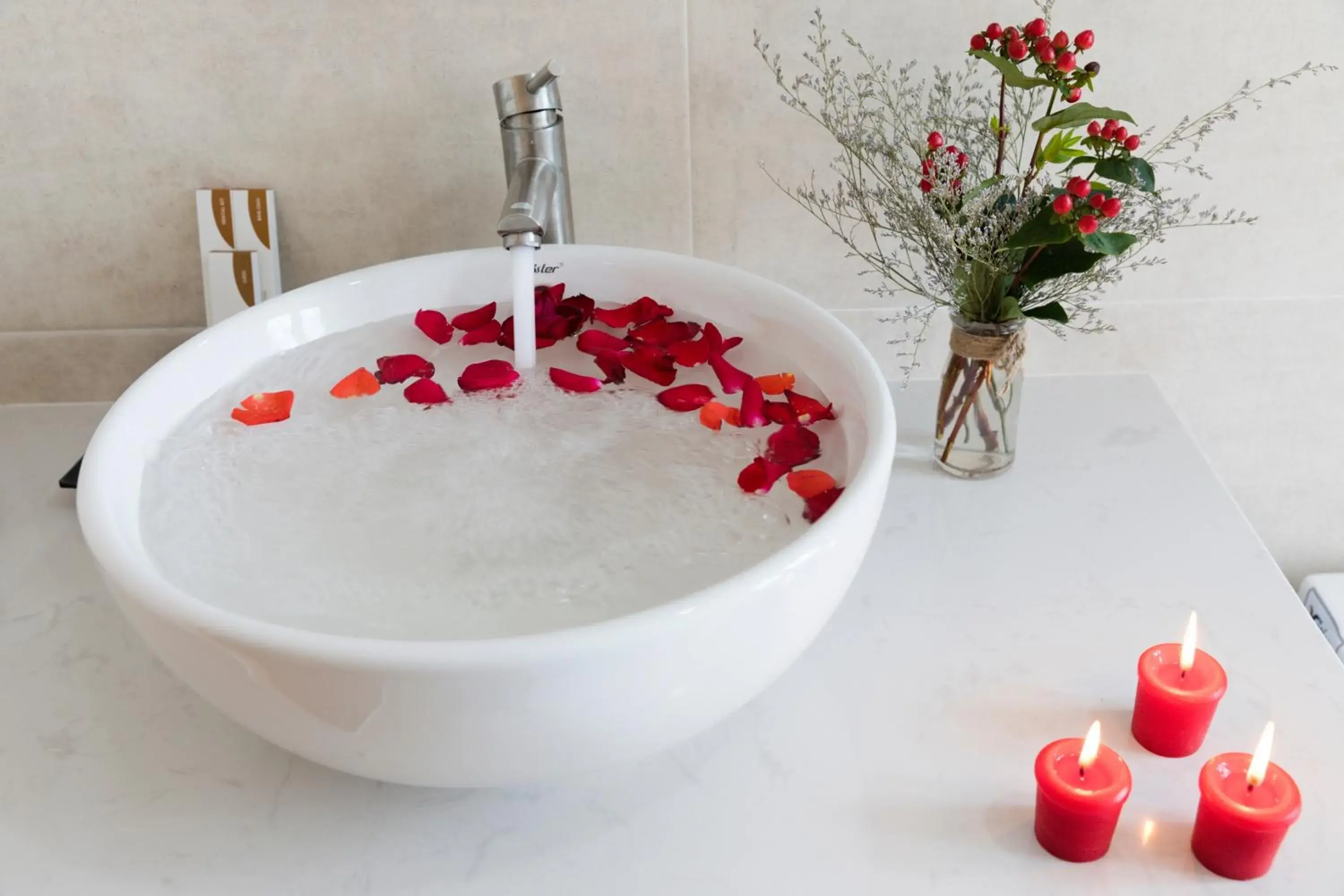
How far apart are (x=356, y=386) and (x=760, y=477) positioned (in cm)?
37

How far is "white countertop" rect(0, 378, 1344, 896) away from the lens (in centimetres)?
68

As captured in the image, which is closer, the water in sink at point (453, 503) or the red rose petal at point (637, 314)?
the water in sink at point (453, 503)

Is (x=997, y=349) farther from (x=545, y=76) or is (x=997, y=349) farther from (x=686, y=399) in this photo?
(x=545, y=76)

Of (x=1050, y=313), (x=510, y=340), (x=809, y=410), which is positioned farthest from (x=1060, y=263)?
(x=510, y=340)

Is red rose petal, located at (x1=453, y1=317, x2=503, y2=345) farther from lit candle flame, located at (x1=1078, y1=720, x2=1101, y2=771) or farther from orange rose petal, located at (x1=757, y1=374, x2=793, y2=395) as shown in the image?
lit candle flame, located at (x1=1078, y1=720, x2=1101, y2=771)

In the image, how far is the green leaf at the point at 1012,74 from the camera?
90 cm

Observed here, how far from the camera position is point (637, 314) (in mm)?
1034

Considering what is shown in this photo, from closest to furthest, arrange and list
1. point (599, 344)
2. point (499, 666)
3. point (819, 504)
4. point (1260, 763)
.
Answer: point (499, 666) < point (1260, 763) < point (819, 504) < point (599, 344)

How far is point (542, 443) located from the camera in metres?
0.92

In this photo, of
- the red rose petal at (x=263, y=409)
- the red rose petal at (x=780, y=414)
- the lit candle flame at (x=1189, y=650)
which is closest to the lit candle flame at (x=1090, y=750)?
the lit candle flame at (x=1189, y=650)

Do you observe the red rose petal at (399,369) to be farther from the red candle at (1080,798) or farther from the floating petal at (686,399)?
the red candle at (1080,798)

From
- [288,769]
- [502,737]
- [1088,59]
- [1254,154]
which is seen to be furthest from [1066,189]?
[288,769]

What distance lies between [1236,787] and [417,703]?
47 centimetres

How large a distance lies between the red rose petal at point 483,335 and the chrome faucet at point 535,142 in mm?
89
